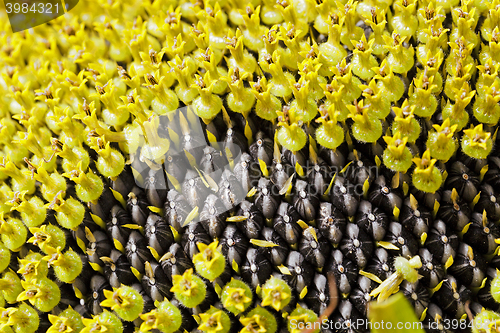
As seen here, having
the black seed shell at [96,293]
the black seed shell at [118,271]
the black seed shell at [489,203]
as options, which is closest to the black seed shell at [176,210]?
the black seed shell at [118,271]

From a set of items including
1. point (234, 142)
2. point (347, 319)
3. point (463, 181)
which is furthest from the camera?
point (234, 142)

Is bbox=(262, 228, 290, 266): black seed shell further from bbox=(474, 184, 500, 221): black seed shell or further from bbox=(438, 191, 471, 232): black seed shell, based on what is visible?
bbox=(474, 184, 500, 221): black seed shell

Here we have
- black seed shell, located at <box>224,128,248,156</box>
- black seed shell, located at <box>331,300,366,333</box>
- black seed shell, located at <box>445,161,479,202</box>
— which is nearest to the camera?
black seed shell, located at <box>331,300,366,333</box>

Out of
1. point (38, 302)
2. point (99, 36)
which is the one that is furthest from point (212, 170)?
point (99, 36)

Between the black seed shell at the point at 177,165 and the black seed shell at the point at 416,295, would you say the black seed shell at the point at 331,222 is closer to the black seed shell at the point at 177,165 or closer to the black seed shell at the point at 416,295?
the black seed shell at the point at 416,295

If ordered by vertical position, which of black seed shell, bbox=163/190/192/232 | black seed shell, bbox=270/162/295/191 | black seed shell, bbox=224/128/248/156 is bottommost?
black seed shell, bbox=163/190/192/232

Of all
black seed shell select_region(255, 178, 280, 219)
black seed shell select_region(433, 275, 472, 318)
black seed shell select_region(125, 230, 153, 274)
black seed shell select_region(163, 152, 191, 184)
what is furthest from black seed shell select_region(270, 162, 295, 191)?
black seed shell select_region(433, 275, 472, 318)

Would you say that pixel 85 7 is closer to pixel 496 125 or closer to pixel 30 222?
pixel 30 222

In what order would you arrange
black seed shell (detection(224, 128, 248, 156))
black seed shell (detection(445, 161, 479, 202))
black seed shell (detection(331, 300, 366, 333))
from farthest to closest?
black seed shell (detection(224, 128, 248, 156)) < black seed shell (detection(445, 161, 479, 202)) < black seed shell (detection(331, 300, 366, 333))

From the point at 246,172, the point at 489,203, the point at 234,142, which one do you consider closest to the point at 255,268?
the point at 246,172

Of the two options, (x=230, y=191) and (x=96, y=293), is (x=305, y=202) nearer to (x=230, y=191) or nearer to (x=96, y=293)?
(x=230, y=191)

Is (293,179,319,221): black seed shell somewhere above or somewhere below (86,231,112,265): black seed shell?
above
